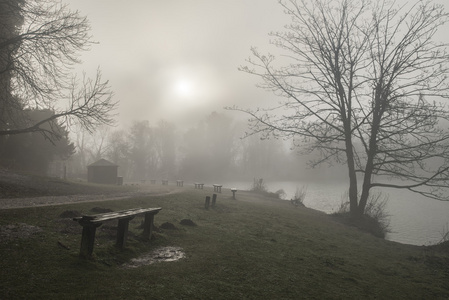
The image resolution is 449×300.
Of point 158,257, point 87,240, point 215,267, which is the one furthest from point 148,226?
point 215,267

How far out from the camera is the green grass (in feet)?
13.6

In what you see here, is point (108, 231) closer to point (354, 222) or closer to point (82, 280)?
point (82, 280)

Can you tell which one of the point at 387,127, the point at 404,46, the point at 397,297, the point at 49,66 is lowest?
the point at 397,297

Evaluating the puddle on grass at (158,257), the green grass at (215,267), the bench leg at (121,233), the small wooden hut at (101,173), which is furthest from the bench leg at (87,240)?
the small wooden hut at (101,173)

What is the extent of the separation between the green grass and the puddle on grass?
0.17 meters

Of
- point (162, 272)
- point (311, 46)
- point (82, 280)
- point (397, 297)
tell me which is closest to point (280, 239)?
point (397, 297)

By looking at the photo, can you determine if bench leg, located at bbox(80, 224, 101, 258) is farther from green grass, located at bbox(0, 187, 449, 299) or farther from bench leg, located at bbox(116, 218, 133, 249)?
bench leg, located at bbox(116, 218, 133, 249)

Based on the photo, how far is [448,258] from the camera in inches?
336

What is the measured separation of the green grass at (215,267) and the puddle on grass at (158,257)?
173 millimetres

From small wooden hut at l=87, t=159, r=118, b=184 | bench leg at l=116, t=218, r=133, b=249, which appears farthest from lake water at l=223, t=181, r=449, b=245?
small wooden hut at l=87, t=159, r=118, b=184

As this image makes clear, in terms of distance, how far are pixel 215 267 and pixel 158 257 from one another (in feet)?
4.20

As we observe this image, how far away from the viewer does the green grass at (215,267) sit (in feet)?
13.6

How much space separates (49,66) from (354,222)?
17.7 metres

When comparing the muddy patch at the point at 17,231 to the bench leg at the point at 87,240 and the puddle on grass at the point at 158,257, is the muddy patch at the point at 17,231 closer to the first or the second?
the bench leg at the point at 87,240
